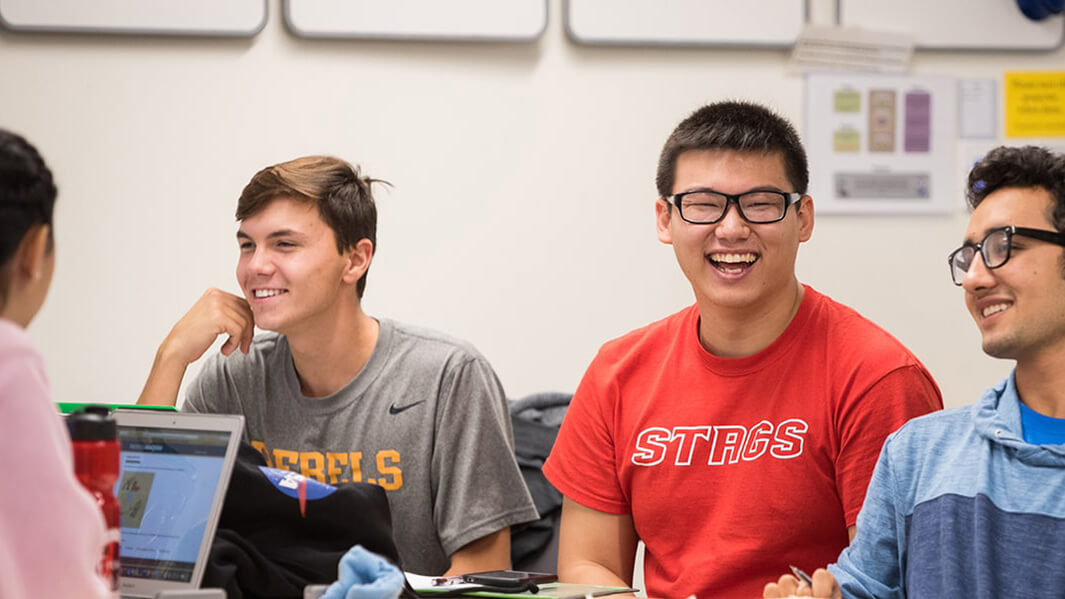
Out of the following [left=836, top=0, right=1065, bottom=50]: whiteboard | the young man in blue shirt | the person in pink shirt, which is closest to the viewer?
the person in pink shirt

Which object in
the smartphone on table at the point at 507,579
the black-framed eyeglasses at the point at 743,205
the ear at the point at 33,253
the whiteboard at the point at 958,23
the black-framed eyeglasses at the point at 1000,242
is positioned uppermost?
the whiteboard at the point at 958,23

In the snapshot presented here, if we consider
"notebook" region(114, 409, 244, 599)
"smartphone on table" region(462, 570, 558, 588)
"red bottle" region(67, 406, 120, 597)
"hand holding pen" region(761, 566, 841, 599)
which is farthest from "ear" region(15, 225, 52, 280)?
"hand holding pen" region(761, 566, 841, 599)

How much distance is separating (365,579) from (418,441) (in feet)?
2.75

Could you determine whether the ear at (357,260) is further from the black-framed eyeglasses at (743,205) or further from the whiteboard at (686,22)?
the whiteboard at (686,22)

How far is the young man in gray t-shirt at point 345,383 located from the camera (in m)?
2.07

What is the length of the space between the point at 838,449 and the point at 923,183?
130 cm

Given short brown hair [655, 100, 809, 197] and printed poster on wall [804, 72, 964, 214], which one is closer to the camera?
short brown hair [655, 100, 809, 197]

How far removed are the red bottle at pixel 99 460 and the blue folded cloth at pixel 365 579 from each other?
24 cm

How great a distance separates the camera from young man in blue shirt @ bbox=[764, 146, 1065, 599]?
57.7 inches

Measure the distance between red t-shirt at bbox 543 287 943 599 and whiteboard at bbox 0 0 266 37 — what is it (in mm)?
1262

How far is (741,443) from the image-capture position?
6.15 ft

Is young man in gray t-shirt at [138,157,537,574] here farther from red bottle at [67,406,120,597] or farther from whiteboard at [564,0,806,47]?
red bottle at [67,406,120,597]

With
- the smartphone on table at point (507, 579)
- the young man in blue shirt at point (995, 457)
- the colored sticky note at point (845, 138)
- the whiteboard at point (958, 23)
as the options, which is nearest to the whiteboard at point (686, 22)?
the whiteboard at point (958, 23)

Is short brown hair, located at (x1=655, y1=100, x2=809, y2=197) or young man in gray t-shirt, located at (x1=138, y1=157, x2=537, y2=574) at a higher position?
short brown hair, located at (x1=655, y1=100, x2=809, y2=197)
